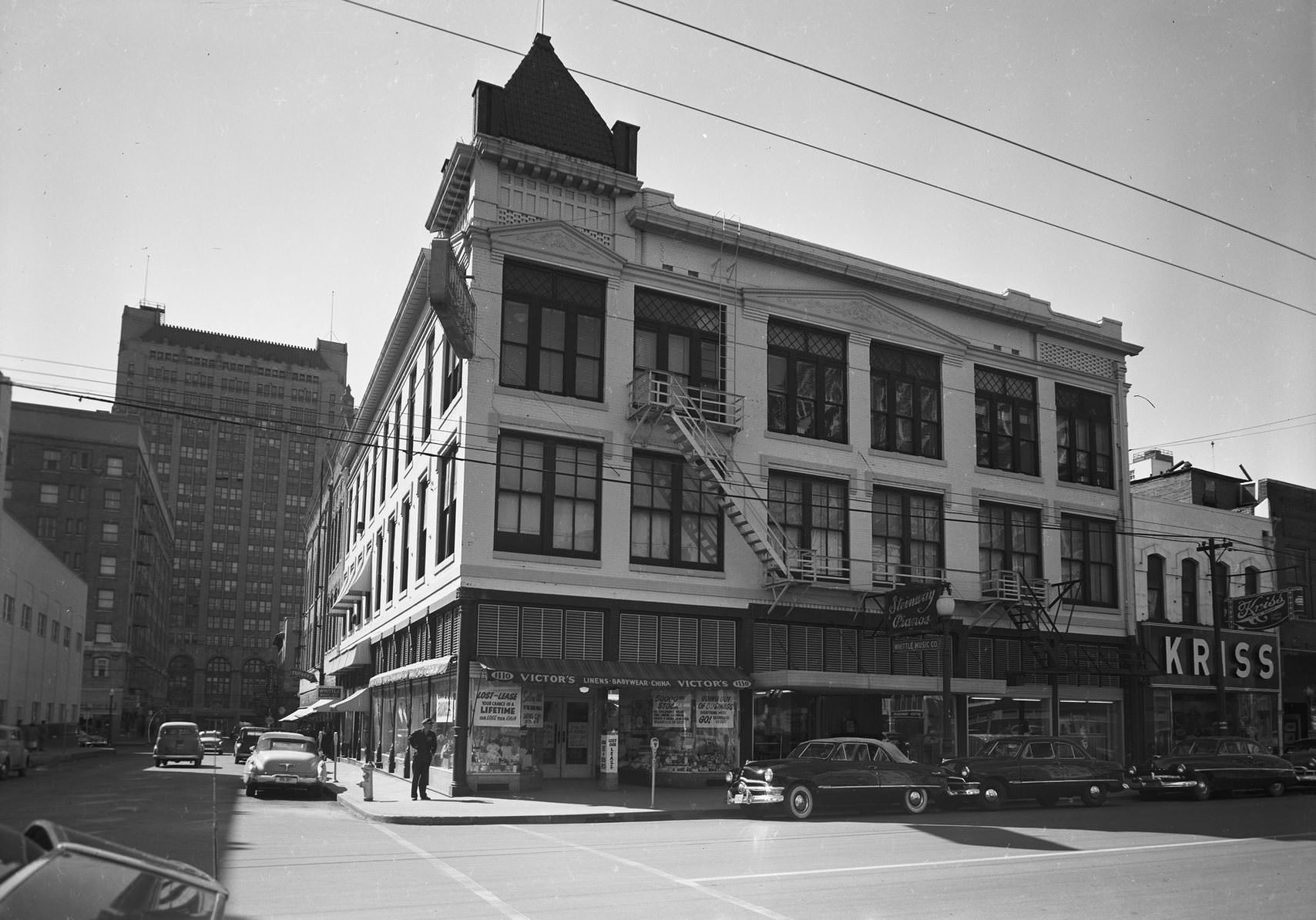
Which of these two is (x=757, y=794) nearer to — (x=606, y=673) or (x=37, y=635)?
(x=606, y=673)

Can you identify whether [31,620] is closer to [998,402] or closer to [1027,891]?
[998,402]

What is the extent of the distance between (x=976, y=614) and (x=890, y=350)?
8.39 m

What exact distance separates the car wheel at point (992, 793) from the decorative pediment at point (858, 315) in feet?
46.3

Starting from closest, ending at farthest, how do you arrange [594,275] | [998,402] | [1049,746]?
[1049,746] → [594,275] → [998,402]

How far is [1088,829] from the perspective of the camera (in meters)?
19.1

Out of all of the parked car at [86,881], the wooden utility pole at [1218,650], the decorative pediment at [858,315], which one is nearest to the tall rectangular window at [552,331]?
the decorative pediment at [858,315]

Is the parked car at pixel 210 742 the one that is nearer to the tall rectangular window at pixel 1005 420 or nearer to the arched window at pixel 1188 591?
the tall rectangular window at pixel 1005 420

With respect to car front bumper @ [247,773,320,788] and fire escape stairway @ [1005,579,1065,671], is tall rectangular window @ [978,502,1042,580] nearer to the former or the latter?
fire escape stairway @ [1005,579,1065,671]

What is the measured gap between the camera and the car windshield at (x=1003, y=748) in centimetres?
2486

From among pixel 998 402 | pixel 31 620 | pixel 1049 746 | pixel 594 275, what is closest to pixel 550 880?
pixel 1049 746

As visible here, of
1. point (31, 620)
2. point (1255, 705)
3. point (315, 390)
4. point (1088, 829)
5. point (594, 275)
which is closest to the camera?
point (1088, 829)

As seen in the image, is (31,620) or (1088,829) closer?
(1088,829)

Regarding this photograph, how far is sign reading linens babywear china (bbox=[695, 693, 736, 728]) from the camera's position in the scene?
29016 mm

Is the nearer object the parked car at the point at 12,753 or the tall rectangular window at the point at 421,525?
the tall rectangular window at the point at 421,525
